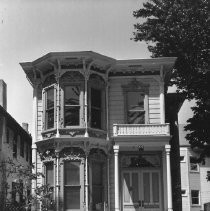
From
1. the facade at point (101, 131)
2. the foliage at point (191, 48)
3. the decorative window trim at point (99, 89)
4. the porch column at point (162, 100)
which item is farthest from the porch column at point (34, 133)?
the foliage at point (191, 48)

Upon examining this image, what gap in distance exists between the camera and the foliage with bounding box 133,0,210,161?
2616 centimetres

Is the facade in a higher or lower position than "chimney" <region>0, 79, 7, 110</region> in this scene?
lower

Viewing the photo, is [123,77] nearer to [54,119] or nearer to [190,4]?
[54,119]

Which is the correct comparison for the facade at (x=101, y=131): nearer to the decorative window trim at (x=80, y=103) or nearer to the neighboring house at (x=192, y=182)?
the decorative window trim at (x=80, y=103)

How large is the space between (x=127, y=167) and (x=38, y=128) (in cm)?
460

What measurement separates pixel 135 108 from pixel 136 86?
1047 millimetres

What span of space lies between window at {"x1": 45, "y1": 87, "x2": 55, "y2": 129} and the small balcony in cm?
309

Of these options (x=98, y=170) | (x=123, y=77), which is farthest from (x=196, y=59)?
(x=98, y=170)

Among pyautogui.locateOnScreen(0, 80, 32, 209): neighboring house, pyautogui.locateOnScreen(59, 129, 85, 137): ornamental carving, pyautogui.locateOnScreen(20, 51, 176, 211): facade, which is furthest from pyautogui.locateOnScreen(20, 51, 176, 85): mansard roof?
pyautogui.locateOnScreen(0, 80, 32, 209): neighboring house

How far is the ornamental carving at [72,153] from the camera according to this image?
896 inches

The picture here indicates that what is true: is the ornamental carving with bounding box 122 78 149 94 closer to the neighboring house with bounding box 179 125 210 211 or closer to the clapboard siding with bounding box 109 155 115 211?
the clapboard siding with bounding box 109 155 115 211

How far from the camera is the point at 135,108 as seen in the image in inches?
953

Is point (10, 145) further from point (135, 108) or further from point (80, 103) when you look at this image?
point (135, 108)

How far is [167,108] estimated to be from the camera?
91.2 ft
